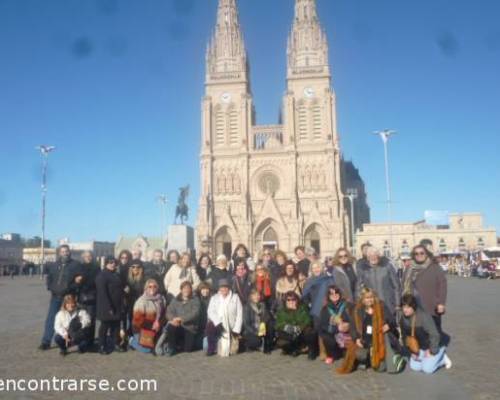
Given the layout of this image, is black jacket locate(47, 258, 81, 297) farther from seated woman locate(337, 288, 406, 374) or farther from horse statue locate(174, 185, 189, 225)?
horse statue locate(174, 185, 189, 225)

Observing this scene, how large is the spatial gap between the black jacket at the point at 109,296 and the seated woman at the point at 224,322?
5.70ft

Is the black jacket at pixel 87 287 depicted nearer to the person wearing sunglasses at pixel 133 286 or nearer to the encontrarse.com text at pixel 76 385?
the person wearing sunglasses at pixel 133 286

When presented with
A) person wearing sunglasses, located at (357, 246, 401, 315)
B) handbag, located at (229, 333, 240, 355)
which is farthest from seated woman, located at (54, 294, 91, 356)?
person wearing sunglasses, located at (357, 246, 401, 315)

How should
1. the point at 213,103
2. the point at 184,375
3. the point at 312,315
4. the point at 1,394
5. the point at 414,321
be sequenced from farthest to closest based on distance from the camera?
the point at 213,103, the point at 312,315, the point at 414,321, the point at 184,375, the point at 1,394

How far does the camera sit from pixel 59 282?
9406 millimetres

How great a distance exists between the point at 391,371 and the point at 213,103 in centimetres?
5761

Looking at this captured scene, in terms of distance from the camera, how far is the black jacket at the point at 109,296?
8.99 m

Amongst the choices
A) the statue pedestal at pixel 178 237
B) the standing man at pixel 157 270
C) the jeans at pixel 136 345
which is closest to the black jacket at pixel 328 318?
the jeans at pixel 136 345

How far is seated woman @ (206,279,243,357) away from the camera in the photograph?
28.9 ft

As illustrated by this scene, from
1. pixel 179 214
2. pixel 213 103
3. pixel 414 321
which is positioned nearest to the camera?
pixel 414 321

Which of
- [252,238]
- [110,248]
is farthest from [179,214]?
[110,248]

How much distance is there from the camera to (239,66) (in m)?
Answer: 63.7

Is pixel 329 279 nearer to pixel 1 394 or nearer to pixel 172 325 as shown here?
pixel 172 325

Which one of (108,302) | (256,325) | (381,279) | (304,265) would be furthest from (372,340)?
(108,302)
